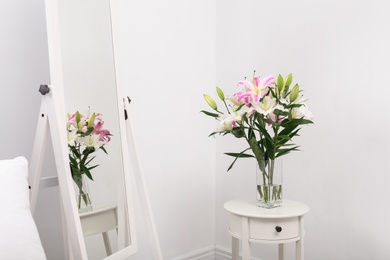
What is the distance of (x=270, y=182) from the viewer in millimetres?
1907

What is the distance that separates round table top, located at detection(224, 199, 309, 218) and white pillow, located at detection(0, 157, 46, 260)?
83cm

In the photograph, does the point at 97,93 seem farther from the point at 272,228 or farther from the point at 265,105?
the point at 272,228

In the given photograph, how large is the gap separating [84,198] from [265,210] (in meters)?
0.74

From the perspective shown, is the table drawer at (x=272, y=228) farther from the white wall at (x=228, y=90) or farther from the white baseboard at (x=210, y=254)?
the white baseboard at (x=210, y=254)

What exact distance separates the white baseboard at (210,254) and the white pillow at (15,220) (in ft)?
4.45

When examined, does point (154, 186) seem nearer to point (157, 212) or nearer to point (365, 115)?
point (157, 212)

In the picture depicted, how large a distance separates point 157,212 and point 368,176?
43.2 inches

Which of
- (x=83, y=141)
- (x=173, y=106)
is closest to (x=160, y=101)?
(x=173, y=106)

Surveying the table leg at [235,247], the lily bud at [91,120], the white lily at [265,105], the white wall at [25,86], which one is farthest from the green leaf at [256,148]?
the white wall at [25,86]

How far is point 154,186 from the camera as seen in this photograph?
242 cm

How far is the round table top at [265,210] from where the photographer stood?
5.89 feet

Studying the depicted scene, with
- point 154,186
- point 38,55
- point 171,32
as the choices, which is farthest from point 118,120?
point 171,32

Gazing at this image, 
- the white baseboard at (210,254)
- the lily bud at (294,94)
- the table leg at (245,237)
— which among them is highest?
the lily bud at (294,94)

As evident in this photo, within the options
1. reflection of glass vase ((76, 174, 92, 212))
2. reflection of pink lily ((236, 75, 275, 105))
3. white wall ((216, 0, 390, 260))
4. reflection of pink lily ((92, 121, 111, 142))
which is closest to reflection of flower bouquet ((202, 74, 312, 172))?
reflection of pink lily ((236, 75, 275, 105))
